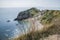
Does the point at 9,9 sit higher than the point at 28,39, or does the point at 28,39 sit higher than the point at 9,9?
the point at 9,9

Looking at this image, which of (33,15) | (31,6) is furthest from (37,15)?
(31,6)

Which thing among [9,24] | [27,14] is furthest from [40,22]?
[9,24]

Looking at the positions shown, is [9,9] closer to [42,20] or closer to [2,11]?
[2,11]

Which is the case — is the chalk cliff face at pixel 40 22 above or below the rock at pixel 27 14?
below

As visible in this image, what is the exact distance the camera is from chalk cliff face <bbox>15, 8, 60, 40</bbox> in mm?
→ 1521

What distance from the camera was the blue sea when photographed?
1.50 meters

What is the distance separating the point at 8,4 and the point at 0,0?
0.14m

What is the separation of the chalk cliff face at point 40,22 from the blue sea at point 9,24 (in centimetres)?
7

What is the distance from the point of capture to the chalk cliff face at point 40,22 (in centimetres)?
152

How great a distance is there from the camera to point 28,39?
1.52 m

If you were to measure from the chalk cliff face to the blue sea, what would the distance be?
0.07 meters

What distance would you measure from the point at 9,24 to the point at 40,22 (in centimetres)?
45

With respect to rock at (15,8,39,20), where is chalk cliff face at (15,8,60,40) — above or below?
below

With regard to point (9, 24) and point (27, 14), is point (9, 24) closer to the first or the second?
point (9, 24)
